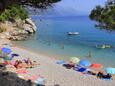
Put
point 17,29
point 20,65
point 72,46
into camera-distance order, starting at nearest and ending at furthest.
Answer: point 20,65 → point 72,46 → point 17,29

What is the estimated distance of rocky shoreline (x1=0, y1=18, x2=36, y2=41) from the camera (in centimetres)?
5258

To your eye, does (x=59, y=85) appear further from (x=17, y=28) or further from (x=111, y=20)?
(x=17, y=28)

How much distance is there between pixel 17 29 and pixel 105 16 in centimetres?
4995

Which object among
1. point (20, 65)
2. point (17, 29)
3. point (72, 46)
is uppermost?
point (20, 65)

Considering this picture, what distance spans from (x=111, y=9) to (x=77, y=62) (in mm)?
19550

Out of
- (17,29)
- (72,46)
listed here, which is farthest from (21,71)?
(17,29)

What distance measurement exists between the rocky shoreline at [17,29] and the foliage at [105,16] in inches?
1587

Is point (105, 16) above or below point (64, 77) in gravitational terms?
above

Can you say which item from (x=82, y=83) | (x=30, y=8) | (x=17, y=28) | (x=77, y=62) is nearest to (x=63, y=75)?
(x=82, y=83)

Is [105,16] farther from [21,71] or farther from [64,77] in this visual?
[21,71]

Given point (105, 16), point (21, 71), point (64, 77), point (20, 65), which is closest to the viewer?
point (105, 16)

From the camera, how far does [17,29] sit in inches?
2375

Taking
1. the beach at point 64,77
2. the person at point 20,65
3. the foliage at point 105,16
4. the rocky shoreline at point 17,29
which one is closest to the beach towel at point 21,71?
the beach at point 64,77

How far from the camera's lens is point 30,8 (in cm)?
1184
